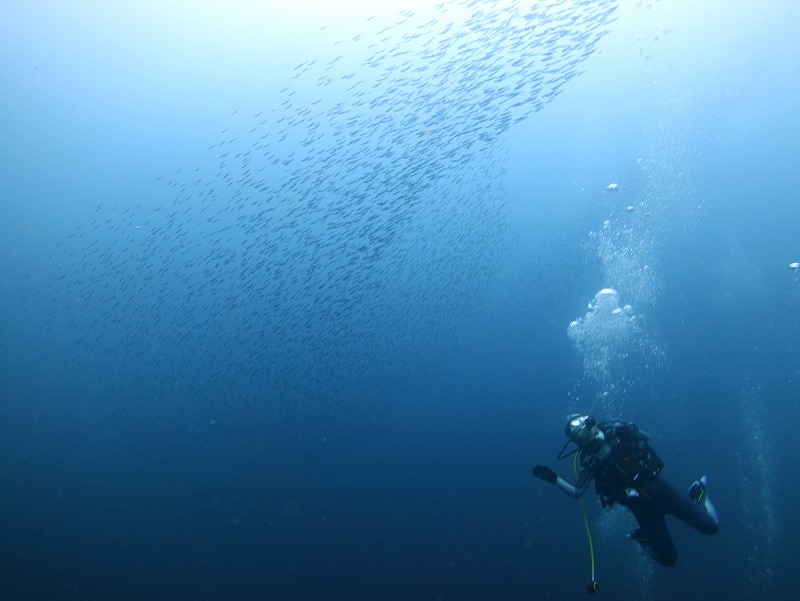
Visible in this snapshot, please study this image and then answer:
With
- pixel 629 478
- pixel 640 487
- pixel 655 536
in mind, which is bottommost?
pixel 655 536

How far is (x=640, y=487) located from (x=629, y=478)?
279 millimetres

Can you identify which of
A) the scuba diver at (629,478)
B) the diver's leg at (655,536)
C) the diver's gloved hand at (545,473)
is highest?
the diver's gloved hand at (545,473)

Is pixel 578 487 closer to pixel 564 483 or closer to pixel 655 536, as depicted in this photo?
pixel 564 483

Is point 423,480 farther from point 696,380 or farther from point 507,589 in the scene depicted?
point 696,380

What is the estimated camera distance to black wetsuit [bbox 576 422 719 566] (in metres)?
5.71

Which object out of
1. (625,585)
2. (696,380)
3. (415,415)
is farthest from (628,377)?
(625,585)

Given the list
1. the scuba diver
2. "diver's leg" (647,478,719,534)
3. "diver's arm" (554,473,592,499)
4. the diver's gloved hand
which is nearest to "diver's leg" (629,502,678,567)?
the scuba diver

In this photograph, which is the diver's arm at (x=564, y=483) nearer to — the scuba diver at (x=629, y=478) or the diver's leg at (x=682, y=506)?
the scuba diver at (x=629, y=478)

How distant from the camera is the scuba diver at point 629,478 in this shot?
18.6 feet

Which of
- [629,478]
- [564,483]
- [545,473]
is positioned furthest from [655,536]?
[545,473]

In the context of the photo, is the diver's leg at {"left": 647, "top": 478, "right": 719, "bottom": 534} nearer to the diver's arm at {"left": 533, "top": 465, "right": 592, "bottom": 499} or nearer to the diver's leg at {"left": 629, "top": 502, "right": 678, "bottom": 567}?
the diver's leg at {"left": 629, "top": 502, "right": 678, "bottom": 567}

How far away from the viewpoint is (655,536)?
630cm

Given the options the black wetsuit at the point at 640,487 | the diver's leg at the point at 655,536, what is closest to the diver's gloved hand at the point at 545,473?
the black wetsuit at the point at 640,487

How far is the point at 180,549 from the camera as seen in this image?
22406 mm
